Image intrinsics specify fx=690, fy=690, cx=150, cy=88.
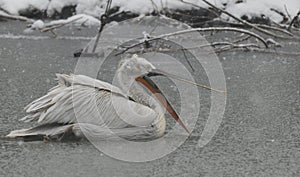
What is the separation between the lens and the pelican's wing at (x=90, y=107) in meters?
3.81

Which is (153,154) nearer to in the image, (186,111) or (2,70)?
(186,111)

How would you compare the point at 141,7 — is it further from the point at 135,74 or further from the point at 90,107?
the point at 90,107

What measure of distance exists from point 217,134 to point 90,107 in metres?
0.79

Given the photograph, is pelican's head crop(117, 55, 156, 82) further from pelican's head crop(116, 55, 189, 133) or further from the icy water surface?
the icy water surface

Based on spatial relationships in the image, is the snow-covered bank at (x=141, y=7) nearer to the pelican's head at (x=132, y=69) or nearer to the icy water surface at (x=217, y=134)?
the icy water surface at (x=217, y=134)

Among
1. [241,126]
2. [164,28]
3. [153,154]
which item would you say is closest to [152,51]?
[164,28]

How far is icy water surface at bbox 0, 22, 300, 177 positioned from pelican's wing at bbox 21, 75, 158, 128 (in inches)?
6.3

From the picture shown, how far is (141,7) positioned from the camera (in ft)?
27.8

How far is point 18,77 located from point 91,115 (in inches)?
69.0

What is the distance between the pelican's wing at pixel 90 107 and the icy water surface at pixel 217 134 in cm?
16

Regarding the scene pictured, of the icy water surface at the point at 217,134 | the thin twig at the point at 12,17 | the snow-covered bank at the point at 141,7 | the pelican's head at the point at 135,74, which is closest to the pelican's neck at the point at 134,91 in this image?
the pelican's head at the point at 135,74

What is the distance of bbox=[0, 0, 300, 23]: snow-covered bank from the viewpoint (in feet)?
27.0

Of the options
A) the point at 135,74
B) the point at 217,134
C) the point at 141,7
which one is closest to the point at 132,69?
the point at 135,74

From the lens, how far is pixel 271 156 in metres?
3.69
